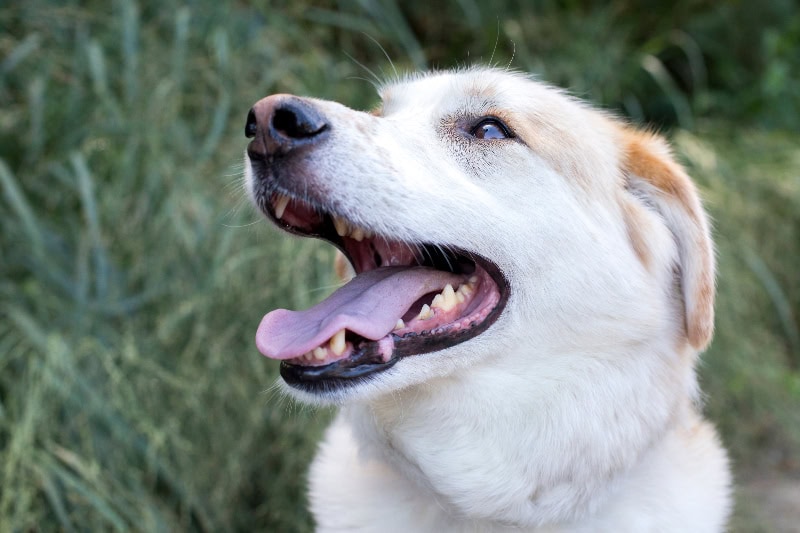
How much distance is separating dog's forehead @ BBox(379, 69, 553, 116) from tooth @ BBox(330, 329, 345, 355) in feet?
2.30

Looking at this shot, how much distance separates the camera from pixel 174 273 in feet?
11.3

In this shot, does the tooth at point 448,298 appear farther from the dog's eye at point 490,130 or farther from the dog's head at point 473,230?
the dog's eye at point 490,130

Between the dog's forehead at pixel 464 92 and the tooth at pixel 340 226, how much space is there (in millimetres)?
408

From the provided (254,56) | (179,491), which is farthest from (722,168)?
(179,491)

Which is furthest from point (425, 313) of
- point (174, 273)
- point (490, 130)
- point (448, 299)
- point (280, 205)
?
point (174, 273)

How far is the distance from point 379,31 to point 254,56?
884mm

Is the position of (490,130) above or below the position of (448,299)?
above

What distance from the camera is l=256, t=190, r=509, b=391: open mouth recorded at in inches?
75.5

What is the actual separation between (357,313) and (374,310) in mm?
44

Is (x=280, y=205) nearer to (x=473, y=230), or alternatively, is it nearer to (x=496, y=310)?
(x=473, y=230)

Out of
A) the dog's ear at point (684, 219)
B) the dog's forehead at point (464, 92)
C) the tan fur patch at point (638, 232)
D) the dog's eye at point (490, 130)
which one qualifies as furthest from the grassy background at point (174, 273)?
the tan fur patch at point (638, 232)

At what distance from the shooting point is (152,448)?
2.95 meters

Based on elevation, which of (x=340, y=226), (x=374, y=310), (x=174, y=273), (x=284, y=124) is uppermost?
(x=284, y=124)

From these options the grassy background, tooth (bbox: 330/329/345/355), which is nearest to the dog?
tooth (bbox: 330/329/345/355)
